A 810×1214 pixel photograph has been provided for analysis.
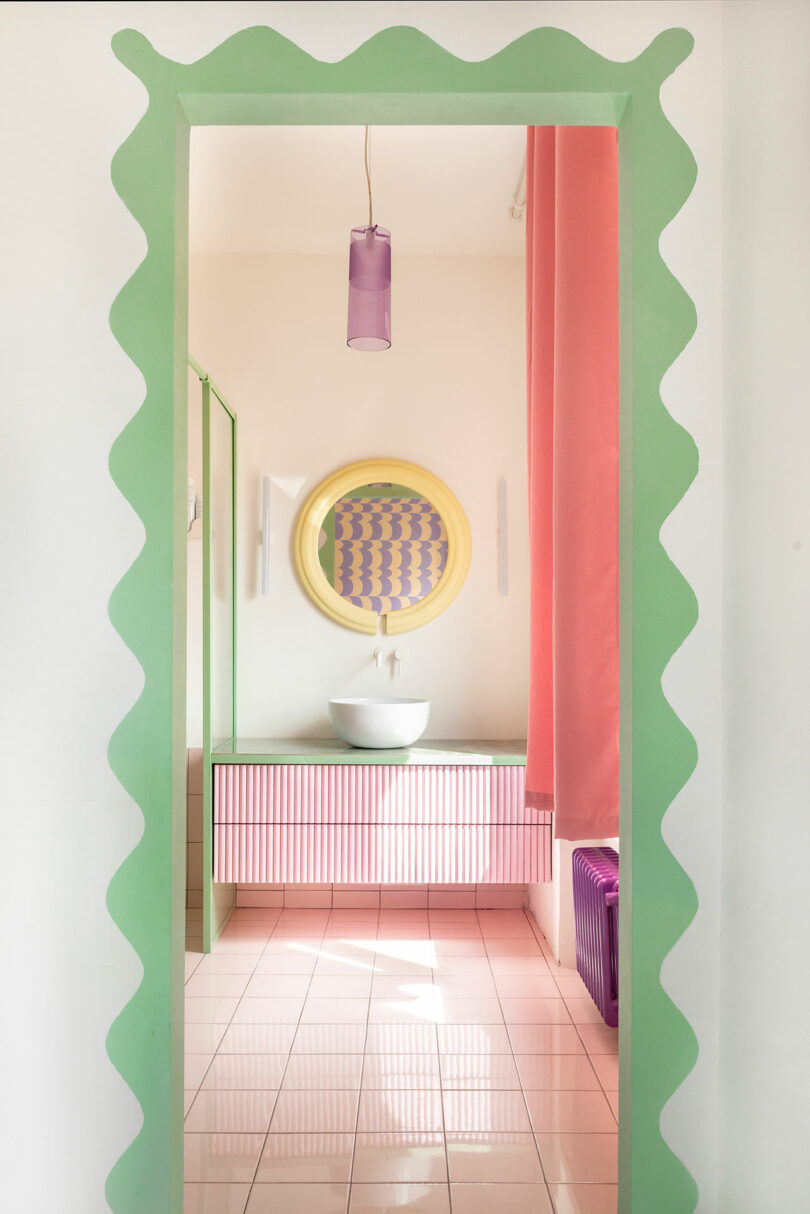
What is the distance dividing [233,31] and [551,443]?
1.10m

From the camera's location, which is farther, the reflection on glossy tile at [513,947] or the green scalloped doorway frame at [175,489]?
the reflection on glossy tile at [513,947]

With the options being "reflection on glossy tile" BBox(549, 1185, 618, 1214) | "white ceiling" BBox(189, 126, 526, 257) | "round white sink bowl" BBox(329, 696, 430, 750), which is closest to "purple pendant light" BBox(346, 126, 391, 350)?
"white ceiling" BBox(189, 126, 526, 257)

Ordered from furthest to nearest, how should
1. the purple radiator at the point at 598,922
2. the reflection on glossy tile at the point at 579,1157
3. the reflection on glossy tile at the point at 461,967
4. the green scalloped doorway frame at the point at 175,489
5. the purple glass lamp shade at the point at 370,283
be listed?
the reflection on glossy tile at the point at 461,967 < the purple glass lamp shade at the point at 370,283 < the purple radiator at the point at 598,922 < the reflection on glossy tile at the point at 579,1157 < the green scalloped doorway frame at the point at 175,489

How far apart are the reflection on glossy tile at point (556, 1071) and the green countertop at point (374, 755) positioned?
1045mm

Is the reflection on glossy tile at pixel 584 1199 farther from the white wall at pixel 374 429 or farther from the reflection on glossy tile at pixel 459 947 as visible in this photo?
the white wall at pixel 374 429

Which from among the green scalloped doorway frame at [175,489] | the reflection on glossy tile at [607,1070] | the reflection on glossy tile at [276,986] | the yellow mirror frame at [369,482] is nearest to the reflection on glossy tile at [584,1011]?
the reflection on glossy tile at [607,1070]

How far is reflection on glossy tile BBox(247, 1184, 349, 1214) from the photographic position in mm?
1725

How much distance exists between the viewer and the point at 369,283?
278cm

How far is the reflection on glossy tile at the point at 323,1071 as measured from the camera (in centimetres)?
223

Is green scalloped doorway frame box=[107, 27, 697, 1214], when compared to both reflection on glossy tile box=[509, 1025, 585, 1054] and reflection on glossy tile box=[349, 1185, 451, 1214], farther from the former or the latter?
reflection on glossy tile box=[509, 1025, 585, 1054]

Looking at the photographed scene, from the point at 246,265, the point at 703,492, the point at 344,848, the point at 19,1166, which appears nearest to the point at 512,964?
the point at 344,848

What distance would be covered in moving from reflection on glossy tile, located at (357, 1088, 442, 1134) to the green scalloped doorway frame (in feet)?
3.03

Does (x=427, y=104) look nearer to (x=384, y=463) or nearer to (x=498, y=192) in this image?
(x=498, y=192)

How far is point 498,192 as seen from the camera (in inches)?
128
